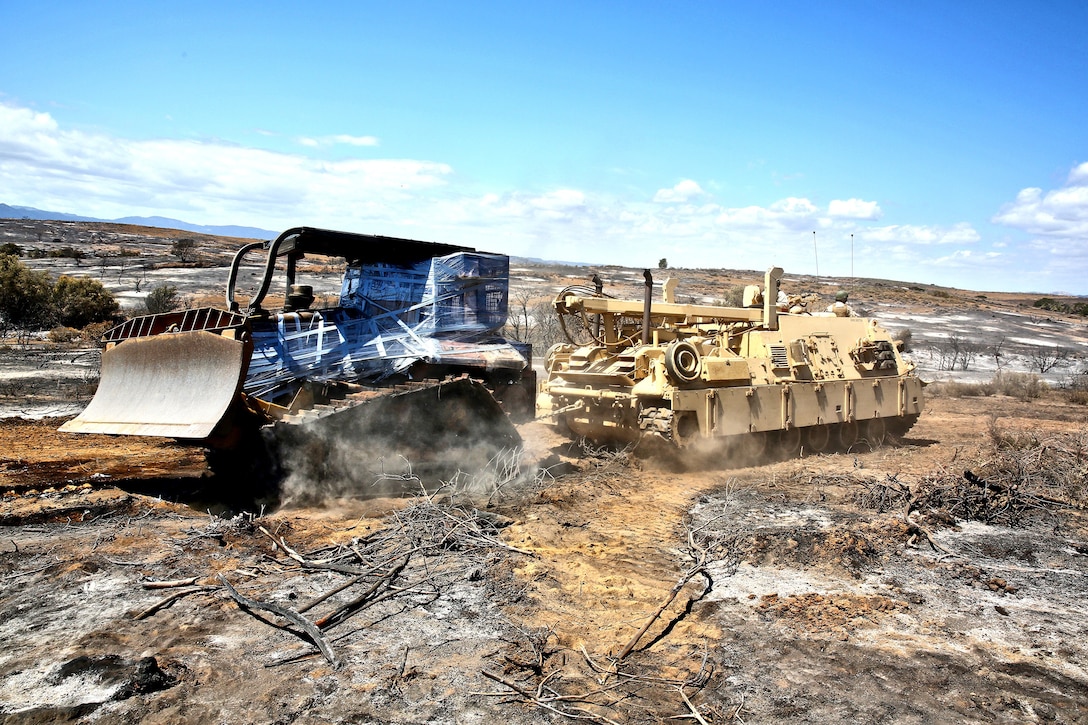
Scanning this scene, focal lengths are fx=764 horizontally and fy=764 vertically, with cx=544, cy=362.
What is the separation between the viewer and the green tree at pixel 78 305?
71.3 ft

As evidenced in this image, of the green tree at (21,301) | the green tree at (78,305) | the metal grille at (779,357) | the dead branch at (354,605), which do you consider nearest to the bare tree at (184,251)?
the green tree at (78,305)

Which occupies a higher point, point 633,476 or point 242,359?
point 242,359

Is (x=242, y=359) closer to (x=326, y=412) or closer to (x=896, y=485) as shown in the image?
(x=326, y=412)

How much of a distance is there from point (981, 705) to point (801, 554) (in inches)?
99.9

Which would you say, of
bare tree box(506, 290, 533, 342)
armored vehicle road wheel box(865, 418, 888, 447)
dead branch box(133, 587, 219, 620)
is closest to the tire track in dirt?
dead branch box(133, 587, 219, 620)

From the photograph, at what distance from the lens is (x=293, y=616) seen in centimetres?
470

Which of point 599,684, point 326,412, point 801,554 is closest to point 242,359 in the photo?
point 326,412

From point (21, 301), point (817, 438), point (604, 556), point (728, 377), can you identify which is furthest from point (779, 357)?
point (21, 301)

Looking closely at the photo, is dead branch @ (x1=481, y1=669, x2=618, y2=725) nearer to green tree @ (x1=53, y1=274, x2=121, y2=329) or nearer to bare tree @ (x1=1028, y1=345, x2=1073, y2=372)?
green tree @ (x1=53, y1=274, x2=121, y2=329)

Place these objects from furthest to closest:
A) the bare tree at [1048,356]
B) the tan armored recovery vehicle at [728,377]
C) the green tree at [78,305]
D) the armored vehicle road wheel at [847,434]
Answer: the bare tree at [1048,356], the green tree at [78,305], the armored vehicle road wheel at [847,434], the tan armored recovery vehicle at [728,377]

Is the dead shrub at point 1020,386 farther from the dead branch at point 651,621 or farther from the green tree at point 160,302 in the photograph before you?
the green tree at point 160,302

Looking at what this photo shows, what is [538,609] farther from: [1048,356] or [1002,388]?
[1048,356]

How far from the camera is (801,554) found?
21.4 ft

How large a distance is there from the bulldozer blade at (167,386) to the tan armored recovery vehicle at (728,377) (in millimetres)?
5189
